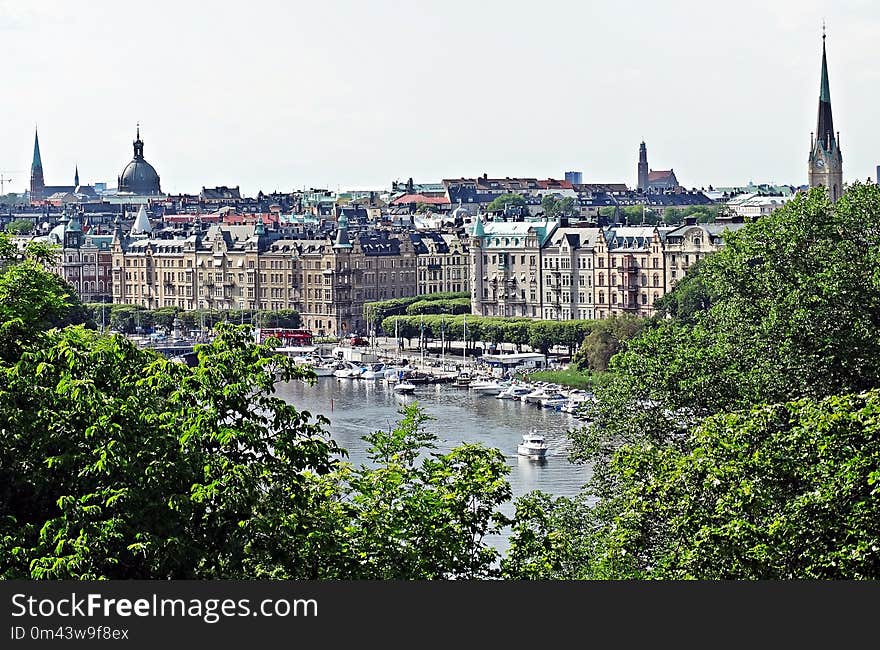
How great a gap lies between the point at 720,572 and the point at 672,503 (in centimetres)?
140

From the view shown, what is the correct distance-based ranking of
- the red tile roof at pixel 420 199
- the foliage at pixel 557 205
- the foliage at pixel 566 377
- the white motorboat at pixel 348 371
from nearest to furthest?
the foliage at pixel 566 377 → the white motorboat at pixel 348 371 → the foliage at pixel 557 205 → the red tile roof at pixel 420 199

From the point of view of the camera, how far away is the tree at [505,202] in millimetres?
134625

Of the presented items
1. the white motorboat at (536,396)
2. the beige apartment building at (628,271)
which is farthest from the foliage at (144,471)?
the beige apartment building at (628,271)

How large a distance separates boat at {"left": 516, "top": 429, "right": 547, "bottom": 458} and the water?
→ 0.20 m

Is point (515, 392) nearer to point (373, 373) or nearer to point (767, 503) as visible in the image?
point (373, 373)

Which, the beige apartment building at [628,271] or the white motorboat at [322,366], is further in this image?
the beige apartment building at [628,271]

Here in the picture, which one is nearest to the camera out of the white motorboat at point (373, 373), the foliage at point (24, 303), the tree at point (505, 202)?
the foliage at point (24, 303)

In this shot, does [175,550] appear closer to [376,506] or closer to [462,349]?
[376,506]

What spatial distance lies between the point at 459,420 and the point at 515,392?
7.44 meters

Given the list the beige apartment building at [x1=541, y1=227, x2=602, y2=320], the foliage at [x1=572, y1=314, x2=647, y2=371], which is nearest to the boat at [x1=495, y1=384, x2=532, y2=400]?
the foliage at [x1=572, y1=314, x2=647, y2=371]

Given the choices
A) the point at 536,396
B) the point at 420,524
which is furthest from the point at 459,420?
the point at 420,524

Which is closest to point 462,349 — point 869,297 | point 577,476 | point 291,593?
point 577,476

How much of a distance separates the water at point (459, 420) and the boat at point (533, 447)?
8.0 inches

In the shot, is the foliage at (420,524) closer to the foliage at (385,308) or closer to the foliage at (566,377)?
the foliage at (566,377)
